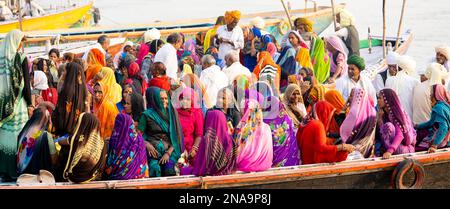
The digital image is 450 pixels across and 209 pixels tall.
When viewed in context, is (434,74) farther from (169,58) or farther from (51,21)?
(51,21)

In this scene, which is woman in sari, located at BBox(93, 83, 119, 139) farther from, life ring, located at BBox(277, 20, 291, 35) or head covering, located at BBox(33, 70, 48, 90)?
life ring, located at BBox(277, 20, 291, 35)

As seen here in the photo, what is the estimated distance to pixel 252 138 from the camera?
8.39m

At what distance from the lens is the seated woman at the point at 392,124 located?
8.74m

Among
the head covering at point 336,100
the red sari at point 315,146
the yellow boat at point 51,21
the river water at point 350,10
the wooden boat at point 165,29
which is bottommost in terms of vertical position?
the river water at point 350,10

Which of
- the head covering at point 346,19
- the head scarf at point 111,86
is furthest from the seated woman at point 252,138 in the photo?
the head covering at point 346,19

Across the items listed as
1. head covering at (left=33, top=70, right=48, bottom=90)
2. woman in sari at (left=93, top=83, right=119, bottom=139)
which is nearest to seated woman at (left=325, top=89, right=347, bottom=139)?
woman in sari at (left=93, top=83, right=119, bottom=139)

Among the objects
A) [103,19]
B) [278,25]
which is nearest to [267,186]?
[278,25]

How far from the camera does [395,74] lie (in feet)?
33.2

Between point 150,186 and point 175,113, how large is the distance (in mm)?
610

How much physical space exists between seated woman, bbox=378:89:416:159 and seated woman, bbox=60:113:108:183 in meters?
2.26

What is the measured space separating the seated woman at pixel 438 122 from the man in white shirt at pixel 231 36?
11.5ft

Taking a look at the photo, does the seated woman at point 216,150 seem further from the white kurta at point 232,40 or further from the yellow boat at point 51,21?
the yellow boat at point 51,21

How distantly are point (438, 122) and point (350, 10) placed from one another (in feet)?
58.4

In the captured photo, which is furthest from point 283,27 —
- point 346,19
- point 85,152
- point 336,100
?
point 85,152
